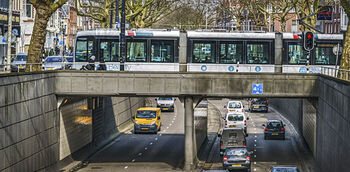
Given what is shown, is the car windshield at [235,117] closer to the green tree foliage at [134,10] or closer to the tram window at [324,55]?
the tram window at [324,55]

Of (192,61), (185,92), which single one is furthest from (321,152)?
(192,61)

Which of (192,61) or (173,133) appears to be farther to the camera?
(173,133)

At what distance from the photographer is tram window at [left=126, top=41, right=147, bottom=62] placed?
4028 centimetres

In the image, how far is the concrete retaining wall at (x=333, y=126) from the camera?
77.5 ft

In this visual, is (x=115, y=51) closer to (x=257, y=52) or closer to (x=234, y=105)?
(x=257, y=52)

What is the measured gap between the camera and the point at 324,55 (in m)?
41.7

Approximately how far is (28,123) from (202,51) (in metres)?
15.2

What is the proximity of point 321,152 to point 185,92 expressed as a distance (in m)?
8.23

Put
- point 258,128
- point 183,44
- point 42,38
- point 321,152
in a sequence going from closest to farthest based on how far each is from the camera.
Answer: point 321,152 < point 42,38 < point 183,44 < point 258,128

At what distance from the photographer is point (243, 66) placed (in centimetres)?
4056

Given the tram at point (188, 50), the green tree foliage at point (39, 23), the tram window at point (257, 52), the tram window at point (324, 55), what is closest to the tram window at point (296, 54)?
the tram at point (188, 50)

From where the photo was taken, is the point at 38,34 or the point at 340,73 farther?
the point at 38,34

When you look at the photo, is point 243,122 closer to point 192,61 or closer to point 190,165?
point 192,61

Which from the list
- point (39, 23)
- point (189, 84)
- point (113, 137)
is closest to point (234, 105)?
point (113, 137)
